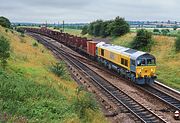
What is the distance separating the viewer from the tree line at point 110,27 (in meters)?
85.6

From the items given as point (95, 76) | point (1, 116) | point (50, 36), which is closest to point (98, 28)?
point (50, 36)

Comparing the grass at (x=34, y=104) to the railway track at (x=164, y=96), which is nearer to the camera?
the grass at (x=34, y=104)

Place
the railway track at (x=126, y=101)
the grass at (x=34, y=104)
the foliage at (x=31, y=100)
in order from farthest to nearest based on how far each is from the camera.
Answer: the railway track at (x=126, y=101) → the foliage at (x=31, y=100) → the grass at (x=34, y=104)

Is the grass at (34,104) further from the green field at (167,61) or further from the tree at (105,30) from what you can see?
the tree at (105,30)

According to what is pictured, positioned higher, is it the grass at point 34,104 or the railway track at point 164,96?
the grass at point 34,104

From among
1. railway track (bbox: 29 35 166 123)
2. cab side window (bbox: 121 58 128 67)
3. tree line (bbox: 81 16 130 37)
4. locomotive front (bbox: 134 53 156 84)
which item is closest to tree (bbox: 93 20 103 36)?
tree line (bbox: 81 16 130 37)

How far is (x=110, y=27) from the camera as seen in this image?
89.6 m

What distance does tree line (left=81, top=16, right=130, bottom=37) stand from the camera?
85562 millimetres

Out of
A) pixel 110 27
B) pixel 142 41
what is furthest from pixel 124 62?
pixel 110 27

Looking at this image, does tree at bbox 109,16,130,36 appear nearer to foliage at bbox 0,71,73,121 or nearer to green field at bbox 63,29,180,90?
green field at bbox 63,29,180,90

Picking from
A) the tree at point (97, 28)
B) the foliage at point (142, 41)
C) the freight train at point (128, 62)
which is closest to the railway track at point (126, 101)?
the freight train at point (128, 62)

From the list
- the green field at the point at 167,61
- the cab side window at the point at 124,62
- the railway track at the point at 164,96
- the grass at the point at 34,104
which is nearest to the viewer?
the grass at the point at 34,104

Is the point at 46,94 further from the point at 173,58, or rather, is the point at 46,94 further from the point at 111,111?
the point at 173,58

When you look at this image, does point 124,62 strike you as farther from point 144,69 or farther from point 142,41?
point 142,41
